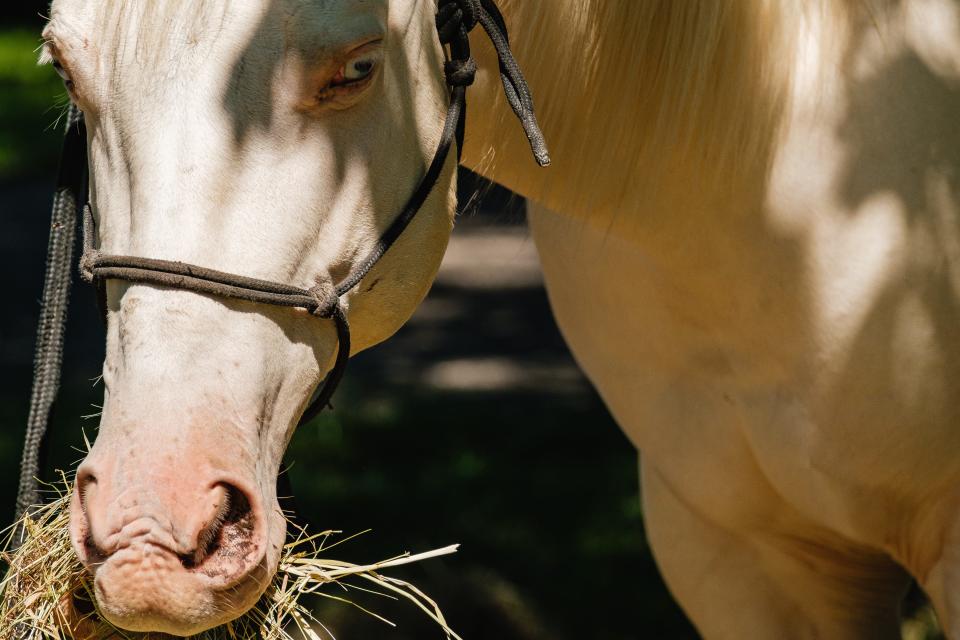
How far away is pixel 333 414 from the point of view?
5.24 metres

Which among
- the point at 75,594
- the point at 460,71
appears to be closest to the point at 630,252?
the point at 460,71

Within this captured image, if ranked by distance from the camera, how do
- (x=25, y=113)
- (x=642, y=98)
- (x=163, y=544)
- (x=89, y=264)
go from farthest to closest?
(x=25, y=113), (x=642, y=98), (x=89, y=264), (x=163, y=544)

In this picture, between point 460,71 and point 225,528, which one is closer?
point 225,528

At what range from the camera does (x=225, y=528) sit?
4.54 ft

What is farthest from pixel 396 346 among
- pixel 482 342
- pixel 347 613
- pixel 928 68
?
pixel 928 68

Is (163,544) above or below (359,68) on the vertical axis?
below

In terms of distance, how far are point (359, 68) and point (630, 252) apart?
2.71 ft

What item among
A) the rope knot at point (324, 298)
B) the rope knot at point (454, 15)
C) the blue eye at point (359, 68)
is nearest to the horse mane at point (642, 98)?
the rope knot at point (454, 15)

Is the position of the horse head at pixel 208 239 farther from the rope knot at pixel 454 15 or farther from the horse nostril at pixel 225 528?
the rope knot at pixel 454 15

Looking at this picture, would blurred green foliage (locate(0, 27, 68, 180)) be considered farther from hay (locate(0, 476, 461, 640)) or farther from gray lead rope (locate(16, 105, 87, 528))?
hay (locate(0, 476, 461, 640))

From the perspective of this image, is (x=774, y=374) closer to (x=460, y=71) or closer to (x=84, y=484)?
(x=460, y=71)

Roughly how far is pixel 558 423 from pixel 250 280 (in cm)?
373

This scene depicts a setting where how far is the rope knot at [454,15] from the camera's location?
1.63 m

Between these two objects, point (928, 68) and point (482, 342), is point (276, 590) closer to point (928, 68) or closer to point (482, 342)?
point (928, 68)
